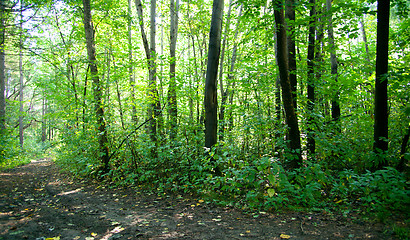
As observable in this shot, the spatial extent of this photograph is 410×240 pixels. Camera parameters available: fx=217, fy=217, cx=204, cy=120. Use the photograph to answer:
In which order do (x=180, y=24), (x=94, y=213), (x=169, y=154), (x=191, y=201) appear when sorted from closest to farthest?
(x=94, y=213)
(x=191, y=201)
(x=169, y=154)
(x=180, y=24)

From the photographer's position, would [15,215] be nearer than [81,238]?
No

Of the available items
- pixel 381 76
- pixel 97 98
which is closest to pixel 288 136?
pixel 381 76

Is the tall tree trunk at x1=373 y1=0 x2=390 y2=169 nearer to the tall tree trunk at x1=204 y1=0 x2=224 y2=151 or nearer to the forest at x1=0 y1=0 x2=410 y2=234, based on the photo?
the forest at x1=0 y1=0 x2=410 y2=234

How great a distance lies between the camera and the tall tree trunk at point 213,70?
543 cm

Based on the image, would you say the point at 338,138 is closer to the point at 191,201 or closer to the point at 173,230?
the point at 191,201

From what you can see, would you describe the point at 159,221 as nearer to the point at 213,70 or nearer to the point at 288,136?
the point at 288,136

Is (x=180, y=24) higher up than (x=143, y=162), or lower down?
higher up

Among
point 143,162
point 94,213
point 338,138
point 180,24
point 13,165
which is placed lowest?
point 13,165

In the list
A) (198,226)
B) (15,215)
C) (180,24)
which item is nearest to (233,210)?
(198,226)

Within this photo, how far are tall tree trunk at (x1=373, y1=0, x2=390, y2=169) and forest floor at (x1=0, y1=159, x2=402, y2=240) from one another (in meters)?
1.62

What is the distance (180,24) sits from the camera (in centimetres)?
1220

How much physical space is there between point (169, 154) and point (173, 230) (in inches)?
105

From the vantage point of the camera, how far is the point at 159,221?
3.70 metres

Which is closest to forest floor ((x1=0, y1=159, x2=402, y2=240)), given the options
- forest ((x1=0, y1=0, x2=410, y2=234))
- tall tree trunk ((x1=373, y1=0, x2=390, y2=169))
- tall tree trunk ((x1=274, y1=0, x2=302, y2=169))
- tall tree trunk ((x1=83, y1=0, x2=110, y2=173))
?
forest ((x1=0, y1=0, x2=410, y2=234))
